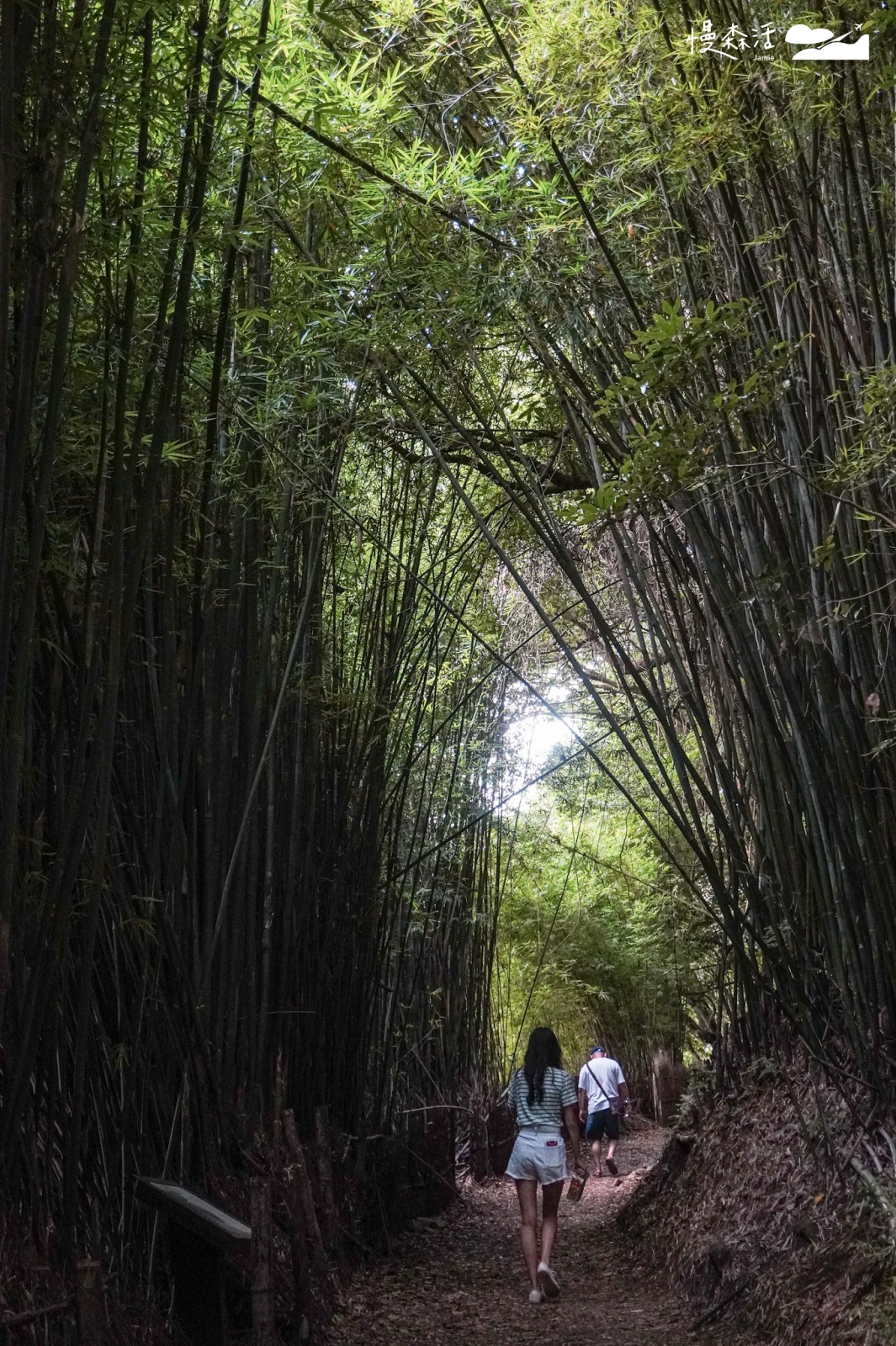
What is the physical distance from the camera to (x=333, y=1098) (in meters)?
3.78

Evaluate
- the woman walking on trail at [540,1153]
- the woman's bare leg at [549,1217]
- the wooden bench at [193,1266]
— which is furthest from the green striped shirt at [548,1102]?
the wooden bench at [193,1266]

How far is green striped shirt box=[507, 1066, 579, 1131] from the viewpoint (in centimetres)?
363

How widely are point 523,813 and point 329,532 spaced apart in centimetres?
450

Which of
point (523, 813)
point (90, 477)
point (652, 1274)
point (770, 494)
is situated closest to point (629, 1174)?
point (523, 813)

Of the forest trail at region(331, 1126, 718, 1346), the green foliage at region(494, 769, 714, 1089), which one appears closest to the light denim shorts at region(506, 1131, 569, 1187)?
the forest trail at region(331, 1126, 718, 1346)

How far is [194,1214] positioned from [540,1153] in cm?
187

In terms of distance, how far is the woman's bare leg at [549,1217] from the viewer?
3.48m

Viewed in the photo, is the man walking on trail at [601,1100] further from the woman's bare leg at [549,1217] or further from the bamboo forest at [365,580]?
the woman's bare leg at [549,1217]

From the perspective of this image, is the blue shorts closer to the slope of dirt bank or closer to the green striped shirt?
→ the slope of dirt bank

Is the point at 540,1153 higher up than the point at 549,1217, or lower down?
higher up

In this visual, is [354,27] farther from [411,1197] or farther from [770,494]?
[411,1197]

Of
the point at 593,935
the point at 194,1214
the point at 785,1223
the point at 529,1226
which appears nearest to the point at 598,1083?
the point at 529,1226

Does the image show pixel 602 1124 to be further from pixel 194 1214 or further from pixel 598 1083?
pixel 194 1214

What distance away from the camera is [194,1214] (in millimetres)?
1942
